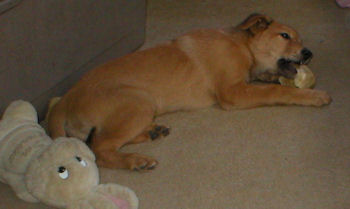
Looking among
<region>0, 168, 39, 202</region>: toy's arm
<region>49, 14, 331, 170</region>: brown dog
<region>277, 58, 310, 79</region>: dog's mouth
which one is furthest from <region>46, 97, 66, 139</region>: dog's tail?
<region>277, 58, 310, 79</region>: dog's mouth

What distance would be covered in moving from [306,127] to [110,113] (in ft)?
3.44

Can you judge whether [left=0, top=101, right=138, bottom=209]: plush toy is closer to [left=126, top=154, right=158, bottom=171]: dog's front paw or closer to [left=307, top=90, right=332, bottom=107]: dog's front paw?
[left=126, top=154, right=158, bottom=171]: dog's front paw

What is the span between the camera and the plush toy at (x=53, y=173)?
191 centimetres

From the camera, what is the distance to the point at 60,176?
1.91m

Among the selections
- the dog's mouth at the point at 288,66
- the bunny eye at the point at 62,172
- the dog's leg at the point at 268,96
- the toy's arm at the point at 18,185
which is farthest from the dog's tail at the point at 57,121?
the dog's mouth at the point at 288,66

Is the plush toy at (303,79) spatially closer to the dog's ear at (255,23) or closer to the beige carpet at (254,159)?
the beige carpet at (254,159)

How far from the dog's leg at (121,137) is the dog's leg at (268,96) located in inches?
20.9

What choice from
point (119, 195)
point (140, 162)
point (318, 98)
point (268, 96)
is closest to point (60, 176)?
point (119, 195)

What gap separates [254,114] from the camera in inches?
105

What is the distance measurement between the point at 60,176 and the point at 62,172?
2cm

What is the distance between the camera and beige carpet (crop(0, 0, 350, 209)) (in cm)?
209

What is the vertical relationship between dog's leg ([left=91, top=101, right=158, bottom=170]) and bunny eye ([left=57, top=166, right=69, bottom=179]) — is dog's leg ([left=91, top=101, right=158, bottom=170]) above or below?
below

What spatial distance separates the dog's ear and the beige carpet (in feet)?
1.64

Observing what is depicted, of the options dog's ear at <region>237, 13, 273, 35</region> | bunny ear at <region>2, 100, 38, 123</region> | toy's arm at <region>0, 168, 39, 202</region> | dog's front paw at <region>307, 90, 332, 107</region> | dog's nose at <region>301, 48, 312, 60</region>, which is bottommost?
toy's arm at <region>0, 168, 39, 202</region>
